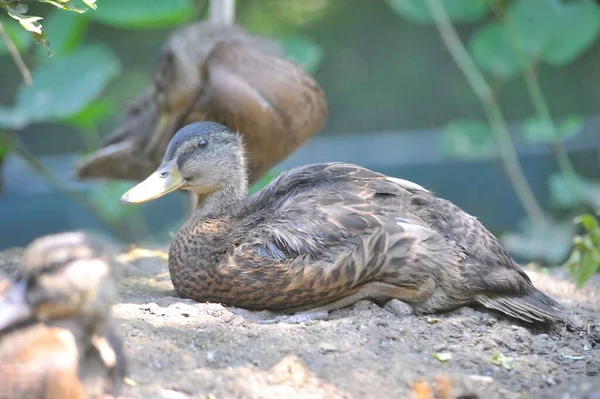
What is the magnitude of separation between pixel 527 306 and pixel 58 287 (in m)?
2.28

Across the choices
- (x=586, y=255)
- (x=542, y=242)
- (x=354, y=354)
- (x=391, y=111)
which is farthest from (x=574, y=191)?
(x=354, y=354)

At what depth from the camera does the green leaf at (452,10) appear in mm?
7824

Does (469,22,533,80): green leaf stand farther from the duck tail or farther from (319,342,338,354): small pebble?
(319,342,338,354): small pebble

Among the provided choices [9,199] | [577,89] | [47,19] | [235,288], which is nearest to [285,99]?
[235,288]

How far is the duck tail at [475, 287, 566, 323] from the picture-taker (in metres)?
3.73

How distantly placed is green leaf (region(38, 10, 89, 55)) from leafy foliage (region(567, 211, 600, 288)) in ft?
16.4

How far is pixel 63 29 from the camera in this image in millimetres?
7422

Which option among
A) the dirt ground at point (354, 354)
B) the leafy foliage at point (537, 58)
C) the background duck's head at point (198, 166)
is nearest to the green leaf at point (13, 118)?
the background duck's head at point (198, 166)

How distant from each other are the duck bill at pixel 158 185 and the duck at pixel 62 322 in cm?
157

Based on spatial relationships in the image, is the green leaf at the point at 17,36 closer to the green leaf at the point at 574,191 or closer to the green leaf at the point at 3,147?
the green leaf at the point at 3,147

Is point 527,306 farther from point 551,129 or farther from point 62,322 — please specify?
point 551,129

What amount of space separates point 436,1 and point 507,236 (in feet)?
7.86

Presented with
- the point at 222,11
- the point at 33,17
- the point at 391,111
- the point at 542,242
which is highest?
the point at 33,17

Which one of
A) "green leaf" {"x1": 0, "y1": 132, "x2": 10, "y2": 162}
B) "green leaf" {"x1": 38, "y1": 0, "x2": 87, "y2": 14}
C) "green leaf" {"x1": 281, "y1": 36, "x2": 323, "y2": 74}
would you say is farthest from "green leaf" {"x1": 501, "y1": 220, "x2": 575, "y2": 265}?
"green leaf" {"x1": 38, "y1": 0, "x2": 87, "y2": 14}
